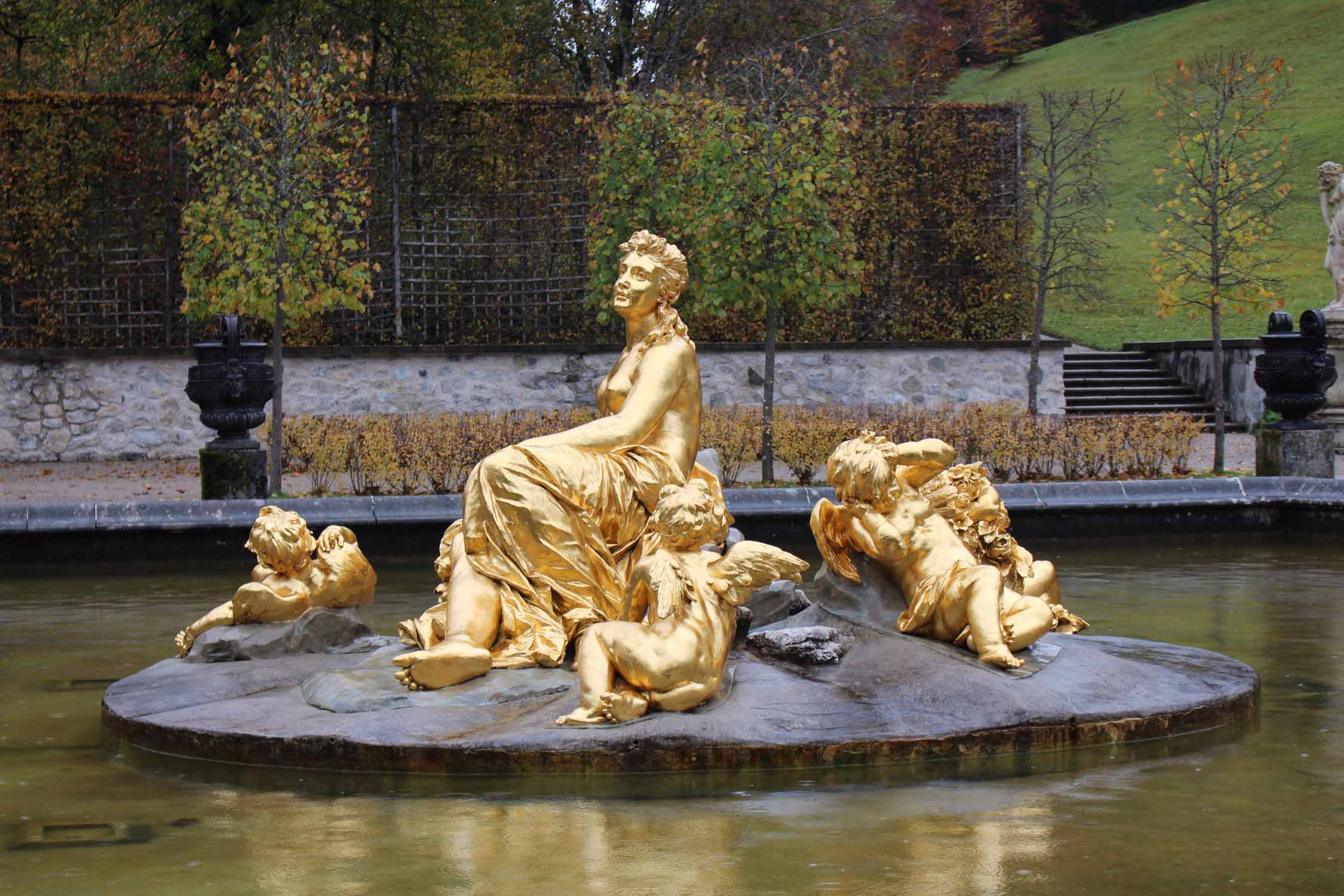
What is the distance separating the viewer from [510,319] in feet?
69.1

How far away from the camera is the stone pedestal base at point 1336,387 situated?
770 inches

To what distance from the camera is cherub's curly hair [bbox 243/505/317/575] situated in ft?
23.6

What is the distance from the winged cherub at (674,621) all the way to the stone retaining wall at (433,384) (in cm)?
1337

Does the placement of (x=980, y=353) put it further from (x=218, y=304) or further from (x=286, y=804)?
(x=286, y=804)

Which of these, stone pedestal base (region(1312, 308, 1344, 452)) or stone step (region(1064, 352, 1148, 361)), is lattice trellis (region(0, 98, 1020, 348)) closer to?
stone step (region(1064, 352, 1148, 361))

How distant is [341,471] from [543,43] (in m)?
15.7

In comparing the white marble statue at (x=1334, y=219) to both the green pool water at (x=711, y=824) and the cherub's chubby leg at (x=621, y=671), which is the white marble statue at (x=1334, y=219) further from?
the cherub's chubby leg at (x=621, y=671)

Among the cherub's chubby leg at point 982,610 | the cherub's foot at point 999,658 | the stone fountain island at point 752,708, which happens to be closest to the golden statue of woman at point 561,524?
the stone fountain island at point 752,708

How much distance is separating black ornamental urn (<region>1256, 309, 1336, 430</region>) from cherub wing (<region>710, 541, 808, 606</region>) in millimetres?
9201

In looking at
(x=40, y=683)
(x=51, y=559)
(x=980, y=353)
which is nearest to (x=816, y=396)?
(x=980, y=353)

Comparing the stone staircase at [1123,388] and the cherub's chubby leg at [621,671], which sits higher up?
the stone staircase at [1123,388]

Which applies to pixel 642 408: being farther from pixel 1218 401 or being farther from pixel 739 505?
pixel 1218 401

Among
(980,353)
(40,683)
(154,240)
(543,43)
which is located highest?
(543,43)

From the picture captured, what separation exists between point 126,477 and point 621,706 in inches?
505
